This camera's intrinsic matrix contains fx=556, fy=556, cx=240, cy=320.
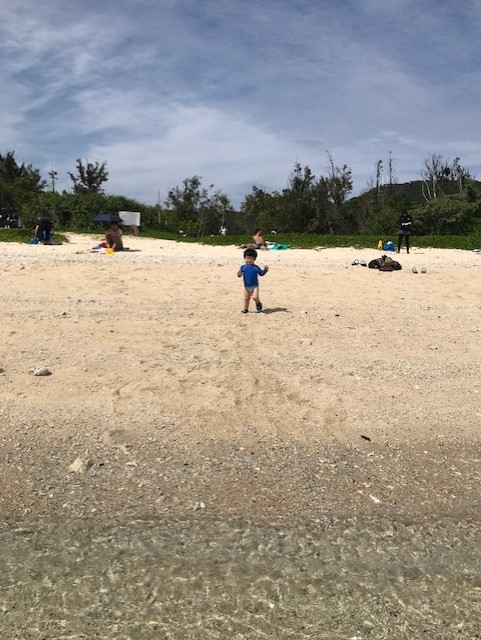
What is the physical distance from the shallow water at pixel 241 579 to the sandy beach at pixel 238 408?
0.07 meters

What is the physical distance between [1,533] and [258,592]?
1.81 meters

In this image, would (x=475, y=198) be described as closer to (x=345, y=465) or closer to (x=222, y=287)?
(x=222, y=287)

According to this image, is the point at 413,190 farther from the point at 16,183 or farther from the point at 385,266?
the point at 385,266

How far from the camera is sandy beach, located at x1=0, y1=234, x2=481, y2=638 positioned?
4.21 metres

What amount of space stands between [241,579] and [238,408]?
2.54m

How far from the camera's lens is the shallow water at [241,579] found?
118 inches

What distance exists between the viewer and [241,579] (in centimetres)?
334


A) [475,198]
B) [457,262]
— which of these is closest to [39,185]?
[475,198]

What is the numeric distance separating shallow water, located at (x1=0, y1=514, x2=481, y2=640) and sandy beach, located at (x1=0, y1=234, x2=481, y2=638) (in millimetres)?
66

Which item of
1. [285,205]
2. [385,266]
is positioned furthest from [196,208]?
[385,266]

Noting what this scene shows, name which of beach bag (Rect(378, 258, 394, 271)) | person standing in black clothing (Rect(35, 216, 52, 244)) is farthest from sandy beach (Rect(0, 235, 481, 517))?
person standing in black clothing (Rect(35, 216, 52, 244))

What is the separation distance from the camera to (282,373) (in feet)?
22.5

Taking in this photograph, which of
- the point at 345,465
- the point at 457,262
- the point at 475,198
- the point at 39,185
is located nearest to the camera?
the point at 345,465

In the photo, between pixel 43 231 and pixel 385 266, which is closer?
pixel 385 266
